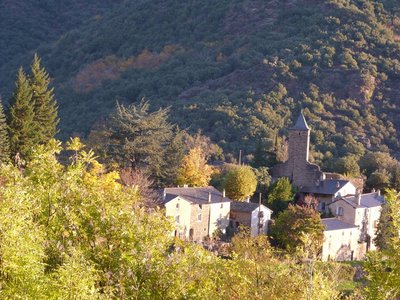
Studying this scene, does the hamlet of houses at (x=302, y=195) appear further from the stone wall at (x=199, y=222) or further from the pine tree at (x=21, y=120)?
the pine tree at (x=21, y=120)

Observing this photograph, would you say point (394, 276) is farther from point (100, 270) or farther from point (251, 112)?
point (251, 112)

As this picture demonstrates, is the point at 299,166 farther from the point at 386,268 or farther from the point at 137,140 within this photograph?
the point at 386,268

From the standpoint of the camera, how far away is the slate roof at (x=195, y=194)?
1622 inches

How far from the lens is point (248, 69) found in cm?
7781

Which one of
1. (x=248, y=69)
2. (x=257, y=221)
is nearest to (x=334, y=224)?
(x=257, y=221)

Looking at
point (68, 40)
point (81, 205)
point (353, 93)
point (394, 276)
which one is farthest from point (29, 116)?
point (68, 40)

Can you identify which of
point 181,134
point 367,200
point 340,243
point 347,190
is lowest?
point 340,243

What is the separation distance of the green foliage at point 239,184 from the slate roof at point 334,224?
17.2 ft

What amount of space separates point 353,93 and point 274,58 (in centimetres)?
850

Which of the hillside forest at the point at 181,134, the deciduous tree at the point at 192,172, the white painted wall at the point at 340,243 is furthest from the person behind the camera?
the deciduous tree at the point at 192,172

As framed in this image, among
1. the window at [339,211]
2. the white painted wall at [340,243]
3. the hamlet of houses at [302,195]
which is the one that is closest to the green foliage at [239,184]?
the hamlet of houses at [302,195]

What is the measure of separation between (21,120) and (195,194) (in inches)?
387

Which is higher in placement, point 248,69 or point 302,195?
point 248,69

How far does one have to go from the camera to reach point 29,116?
40.1 metres
